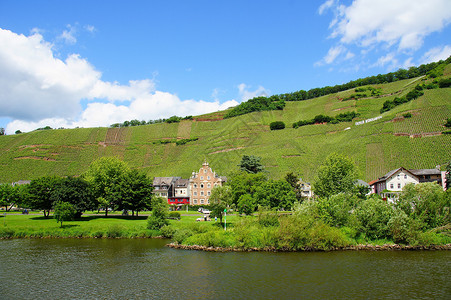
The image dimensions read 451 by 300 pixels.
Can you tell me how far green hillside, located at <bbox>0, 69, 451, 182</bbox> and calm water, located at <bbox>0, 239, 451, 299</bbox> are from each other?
64.3 m

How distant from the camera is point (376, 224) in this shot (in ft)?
132

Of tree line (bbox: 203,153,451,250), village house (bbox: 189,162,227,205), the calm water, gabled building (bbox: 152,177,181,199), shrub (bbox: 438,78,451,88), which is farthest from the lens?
shrub (bbox: 438,78,451,88)

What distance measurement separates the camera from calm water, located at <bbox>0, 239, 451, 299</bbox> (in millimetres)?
23719

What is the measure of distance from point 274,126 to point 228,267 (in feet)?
410

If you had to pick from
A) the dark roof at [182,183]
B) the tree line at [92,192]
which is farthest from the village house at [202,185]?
the tree line at [92,192]

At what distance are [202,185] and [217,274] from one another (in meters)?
67.5

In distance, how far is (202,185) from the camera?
9525 centimetres

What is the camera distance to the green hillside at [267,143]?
9762cm

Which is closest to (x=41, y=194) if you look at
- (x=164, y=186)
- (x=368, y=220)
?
(x=164, y=186)

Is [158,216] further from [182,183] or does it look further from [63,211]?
[182,183]

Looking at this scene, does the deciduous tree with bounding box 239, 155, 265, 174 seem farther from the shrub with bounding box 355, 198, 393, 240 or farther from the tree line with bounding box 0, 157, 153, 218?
the shrub with bounding box 355, 198, 393, 240

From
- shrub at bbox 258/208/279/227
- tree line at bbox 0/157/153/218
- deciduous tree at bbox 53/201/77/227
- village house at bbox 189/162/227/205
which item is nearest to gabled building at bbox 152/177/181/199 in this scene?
village house at bbox 189/162/227/205

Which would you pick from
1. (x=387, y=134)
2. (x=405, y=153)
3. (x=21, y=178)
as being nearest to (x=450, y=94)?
(x=387, y=134)

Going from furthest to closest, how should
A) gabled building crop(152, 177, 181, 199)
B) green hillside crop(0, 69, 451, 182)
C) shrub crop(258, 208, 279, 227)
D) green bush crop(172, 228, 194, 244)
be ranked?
gabled building crop(152, 177, 181, 199) → green hillside crop(0, 69, 451, 182) → shrub crop(258, 208, 279, 227) → green bush crop(172, 228, 194, 244)
